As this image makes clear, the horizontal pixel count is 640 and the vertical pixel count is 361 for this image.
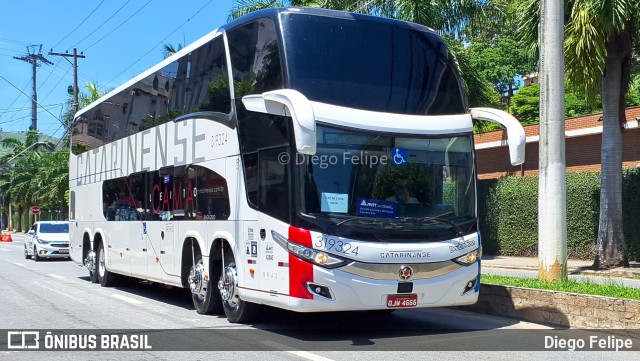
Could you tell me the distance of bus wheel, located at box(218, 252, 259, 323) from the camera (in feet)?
34.8

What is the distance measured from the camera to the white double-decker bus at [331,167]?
29.7 ft

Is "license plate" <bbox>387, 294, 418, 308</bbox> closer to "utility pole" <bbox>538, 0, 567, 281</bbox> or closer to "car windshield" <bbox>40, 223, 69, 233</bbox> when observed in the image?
"utility pole" <bbox>538, 0, 567, 281</bbox>

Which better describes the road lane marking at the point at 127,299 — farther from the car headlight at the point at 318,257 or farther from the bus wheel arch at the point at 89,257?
the car headlight at the point at 318,257

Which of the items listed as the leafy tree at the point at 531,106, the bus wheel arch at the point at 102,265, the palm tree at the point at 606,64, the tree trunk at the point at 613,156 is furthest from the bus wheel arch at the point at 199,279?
the leafy tree at the point at 531,106

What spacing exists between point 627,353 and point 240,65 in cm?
628

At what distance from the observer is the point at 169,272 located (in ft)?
42.8

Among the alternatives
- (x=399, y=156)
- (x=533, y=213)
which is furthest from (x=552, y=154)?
(x=533, y=213)

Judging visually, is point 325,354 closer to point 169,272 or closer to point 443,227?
point 443,227

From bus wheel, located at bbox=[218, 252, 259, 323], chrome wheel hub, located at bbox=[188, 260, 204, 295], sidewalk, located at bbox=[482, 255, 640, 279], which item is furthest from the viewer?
Result: sidewalk, located at bbox=[482, 255, 640, 279]

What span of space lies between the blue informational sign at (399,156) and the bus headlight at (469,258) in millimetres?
1440

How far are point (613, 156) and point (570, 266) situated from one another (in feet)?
12.2

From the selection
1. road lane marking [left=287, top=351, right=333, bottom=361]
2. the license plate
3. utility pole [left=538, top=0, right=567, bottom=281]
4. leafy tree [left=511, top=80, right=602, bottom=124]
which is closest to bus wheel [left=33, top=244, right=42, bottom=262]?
utility pole [left=538, top=0, right=567, bottom=281]

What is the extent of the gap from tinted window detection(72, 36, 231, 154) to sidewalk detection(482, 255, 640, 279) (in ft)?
35.6

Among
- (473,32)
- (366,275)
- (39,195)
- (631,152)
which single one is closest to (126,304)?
(366,275)
